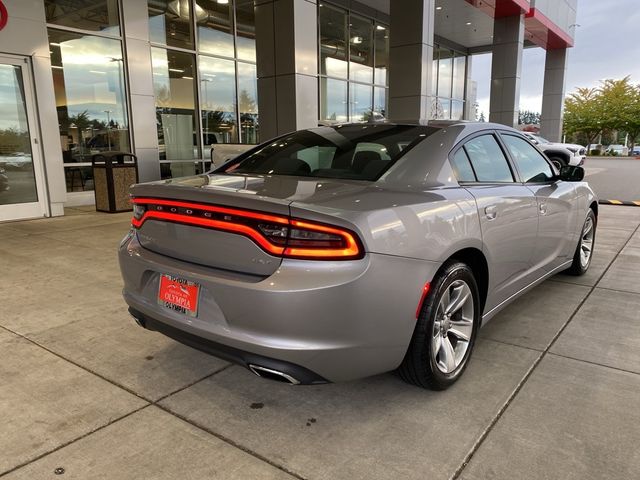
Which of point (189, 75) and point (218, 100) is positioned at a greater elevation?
point (189, 75)

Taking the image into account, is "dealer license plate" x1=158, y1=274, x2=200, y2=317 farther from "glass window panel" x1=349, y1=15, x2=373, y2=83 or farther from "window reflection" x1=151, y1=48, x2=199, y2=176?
"glass window panel" x1=349, y1=15, x2=373, y2=83

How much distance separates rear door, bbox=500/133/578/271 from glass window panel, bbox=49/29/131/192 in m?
9.51

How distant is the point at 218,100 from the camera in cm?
1349

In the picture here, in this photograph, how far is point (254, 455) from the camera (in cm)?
216

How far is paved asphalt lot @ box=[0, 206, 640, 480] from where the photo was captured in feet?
6.87

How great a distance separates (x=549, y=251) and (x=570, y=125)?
55.5 meters

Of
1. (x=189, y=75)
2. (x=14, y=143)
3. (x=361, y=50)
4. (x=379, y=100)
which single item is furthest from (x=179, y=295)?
(x=379, y=100)

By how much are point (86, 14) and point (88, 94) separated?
1628 millimetres

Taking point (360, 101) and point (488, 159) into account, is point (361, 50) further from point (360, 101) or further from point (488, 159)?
point (488, 159)

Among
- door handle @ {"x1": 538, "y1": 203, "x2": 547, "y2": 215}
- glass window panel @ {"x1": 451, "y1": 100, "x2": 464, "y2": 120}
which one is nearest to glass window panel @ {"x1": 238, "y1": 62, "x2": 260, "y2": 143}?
door handle @ {"x1": 538, "y1": 203, "x2": 547, "y2": 215}

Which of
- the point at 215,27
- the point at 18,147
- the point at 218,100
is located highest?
the point at 215,27

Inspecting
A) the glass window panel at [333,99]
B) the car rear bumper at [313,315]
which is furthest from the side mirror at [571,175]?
the glass window panel at [333,99]

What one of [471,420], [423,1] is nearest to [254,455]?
[471,420]

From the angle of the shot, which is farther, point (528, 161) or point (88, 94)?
point (88, 94)
